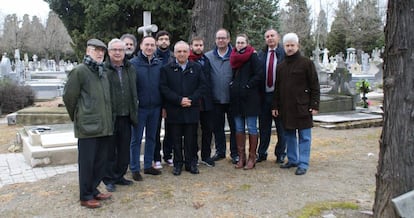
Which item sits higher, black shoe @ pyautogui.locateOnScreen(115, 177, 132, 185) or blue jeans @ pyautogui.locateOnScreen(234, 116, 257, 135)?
blue jeans @ pyautogui.locateOnScreen(234, 116, 257, 135)

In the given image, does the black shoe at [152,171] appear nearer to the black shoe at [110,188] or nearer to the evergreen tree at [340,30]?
the black shoe at [110,188]

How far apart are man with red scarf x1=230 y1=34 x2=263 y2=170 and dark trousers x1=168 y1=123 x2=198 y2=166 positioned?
64cm

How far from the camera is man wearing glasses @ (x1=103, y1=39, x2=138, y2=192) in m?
4.70

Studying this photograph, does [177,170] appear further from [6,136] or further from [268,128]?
[6,136]

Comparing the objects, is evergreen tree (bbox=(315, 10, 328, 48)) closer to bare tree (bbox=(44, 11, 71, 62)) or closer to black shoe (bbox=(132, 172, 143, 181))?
bare tree (bbox=(44, 11, 71, 62))

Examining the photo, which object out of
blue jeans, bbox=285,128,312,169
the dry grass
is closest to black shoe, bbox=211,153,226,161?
blue jeans, bbox=285,128,312,169

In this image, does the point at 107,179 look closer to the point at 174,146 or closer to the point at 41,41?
the point at 174,146

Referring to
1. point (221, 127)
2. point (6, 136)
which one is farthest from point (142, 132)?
point (6, 136)

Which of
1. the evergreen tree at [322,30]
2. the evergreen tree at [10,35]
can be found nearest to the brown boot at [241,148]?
the evergreen tree at [322,30]

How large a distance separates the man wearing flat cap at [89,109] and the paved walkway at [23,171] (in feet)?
5.81

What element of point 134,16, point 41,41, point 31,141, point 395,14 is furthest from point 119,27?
point 41,41

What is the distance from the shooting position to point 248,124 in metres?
5.66

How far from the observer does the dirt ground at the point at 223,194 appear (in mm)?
4207

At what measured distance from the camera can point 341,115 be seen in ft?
37.4
